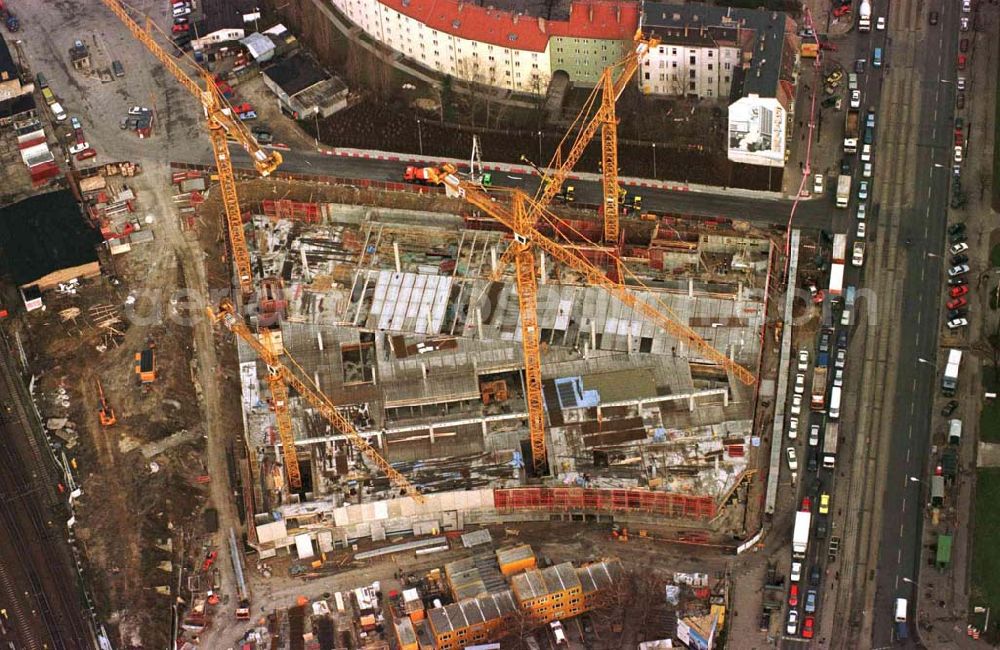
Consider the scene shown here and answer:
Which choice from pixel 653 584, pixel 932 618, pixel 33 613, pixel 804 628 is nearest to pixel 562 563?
pixel 653 584

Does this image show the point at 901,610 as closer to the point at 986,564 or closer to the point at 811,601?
the point at 811,601

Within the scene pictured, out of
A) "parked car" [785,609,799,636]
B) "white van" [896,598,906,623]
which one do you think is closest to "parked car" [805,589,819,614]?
"parked car" [785,609,799,636]

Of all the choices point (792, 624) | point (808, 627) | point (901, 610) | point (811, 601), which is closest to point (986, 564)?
point (901, 610)

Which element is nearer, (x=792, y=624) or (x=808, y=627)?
(x=792, y=624)

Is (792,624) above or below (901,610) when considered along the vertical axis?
below

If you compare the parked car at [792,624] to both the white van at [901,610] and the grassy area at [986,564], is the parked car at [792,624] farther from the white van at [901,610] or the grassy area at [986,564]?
the grassy area at [986,564]

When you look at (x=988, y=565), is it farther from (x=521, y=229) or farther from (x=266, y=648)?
(x=266, y=648)

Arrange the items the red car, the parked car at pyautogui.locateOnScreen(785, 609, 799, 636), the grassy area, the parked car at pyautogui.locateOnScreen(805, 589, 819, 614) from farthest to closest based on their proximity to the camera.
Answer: the parked car at pyautogui.locateOnScreen(805, 589, 819, 614), the grassy area, the parked car at pyautogui.locateOnScreen(785, 609, 799, 636), the red car

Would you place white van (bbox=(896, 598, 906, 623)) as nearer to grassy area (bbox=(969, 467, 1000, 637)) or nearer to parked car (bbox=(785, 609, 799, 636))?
grassy area (bbox=(969, 467, 1000, 637))
